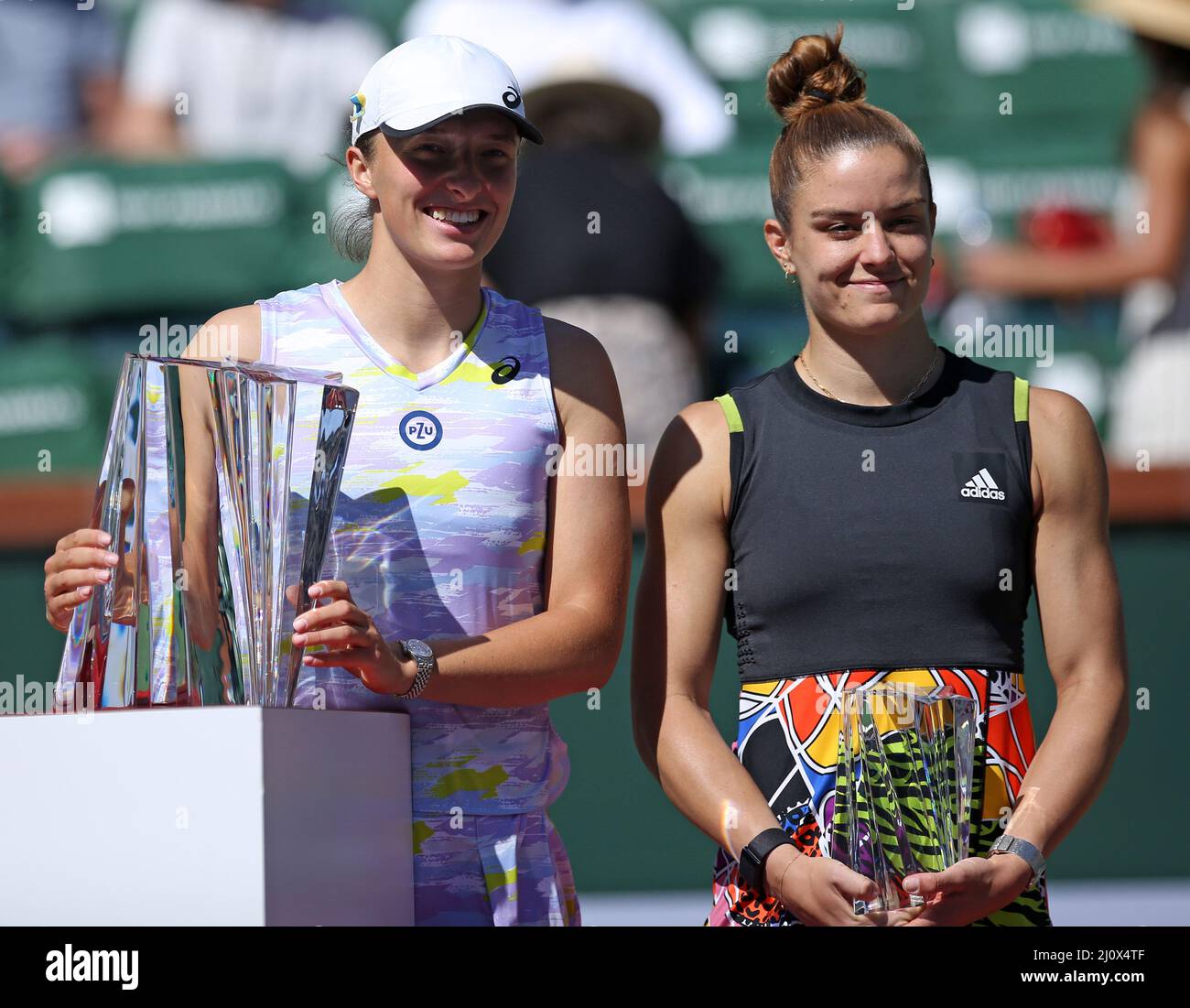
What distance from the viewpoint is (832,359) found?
5.96 feet

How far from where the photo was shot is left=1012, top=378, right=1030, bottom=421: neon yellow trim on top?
5.78ft

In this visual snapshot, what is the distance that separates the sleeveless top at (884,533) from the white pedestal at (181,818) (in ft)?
1.59

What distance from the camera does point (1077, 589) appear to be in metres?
1.73

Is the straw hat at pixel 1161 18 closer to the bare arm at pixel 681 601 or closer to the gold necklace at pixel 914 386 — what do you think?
the gold necklace at pixel 914 386

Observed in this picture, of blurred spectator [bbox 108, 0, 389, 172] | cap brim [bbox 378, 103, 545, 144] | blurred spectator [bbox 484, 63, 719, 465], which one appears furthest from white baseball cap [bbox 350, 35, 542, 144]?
blurred spectator [bbox 108, 0, 389, 172]

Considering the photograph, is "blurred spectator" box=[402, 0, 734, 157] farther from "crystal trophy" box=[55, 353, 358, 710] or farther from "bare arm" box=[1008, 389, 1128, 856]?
"crystal trophy" box=[55, 353, 358, 710]

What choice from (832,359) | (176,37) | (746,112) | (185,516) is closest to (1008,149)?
(746,112)

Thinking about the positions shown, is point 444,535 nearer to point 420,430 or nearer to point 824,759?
point 420,430

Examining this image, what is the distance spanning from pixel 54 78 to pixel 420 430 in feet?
13.6

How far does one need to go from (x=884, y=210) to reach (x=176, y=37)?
3919mm

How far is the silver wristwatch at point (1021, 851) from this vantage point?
161 cm

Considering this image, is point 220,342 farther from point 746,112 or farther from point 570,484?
point 746,112

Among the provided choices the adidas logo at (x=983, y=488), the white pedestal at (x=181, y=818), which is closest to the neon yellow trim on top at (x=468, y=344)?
the white pedestal at (x=181, y=818)

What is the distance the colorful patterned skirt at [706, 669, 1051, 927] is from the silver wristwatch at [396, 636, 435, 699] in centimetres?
36
